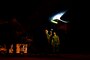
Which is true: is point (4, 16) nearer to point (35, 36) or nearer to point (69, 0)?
point (35, 36)

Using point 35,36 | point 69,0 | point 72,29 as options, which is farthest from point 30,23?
point 72,29

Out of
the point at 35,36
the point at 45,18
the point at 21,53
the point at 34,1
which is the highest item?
the point at 34,1

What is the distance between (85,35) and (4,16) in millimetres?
8947

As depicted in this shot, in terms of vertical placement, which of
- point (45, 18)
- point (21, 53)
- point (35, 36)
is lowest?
point (21, 53)

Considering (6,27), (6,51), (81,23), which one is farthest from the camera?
→ (81,23)

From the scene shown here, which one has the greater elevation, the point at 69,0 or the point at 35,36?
the point at 69,0

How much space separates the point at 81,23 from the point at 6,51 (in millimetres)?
9597

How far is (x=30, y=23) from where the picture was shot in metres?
18.5

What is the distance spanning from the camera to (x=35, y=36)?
19031 millimetres

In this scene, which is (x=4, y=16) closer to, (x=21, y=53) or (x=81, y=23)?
(x=21, y=53)

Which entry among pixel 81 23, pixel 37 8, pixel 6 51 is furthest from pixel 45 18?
pixel 81 23

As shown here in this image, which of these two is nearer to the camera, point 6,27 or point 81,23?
point 6,27

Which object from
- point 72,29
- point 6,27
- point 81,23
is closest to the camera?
point 6,27

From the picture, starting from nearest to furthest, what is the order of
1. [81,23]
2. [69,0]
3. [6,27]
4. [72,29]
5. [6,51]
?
[6,51]
[6,27]
[69,0]
[72,29]
[81,23]
